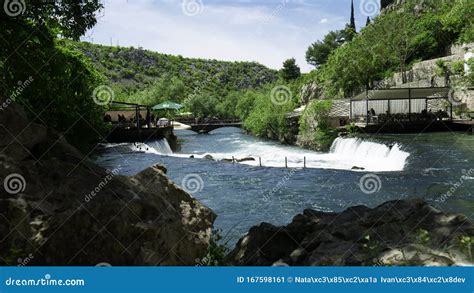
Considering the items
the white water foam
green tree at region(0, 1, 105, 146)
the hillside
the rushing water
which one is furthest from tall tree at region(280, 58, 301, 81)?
green tree at region(0, 1, 105, 146)

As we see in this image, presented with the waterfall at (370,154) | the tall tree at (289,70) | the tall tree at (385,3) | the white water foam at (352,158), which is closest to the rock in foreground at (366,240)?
the white water foam at (352,158)

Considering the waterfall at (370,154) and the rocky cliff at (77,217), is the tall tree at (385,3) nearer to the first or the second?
the waterfall at (370,154)

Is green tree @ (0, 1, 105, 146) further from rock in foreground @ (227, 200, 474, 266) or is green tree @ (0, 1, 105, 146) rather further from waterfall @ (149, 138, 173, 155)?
waterfall @ (149, 138, 173, 155)

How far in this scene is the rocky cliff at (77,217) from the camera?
463 centimetres

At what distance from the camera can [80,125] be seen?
17891 mm

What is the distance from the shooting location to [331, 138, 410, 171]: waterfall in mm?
23844

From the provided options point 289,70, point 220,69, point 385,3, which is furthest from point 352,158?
point 220,69

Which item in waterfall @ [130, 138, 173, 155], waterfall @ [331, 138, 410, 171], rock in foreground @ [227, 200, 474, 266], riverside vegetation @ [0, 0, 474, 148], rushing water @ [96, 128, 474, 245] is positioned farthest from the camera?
waterfall @ [130, 138, 173, 155]

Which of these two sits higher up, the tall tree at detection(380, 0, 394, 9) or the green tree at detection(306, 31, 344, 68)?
the tall tree at detection(380, 0, 394, 9)

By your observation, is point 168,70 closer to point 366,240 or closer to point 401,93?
point 401,93

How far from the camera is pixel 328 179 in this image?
19.7 meters

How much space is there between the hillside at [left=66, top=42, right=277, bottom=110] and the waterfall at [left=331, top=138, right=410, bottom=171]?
85.7 metres

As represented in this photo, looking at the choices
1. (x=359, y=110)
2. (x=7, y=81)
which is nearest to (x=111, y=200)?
(x=7, y=81)

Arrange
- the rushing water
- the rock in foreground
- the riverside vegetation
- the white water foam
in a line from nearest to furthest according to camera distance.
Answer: the rock in foreground < the riverside vegetation < the rushing water < the white water foam
